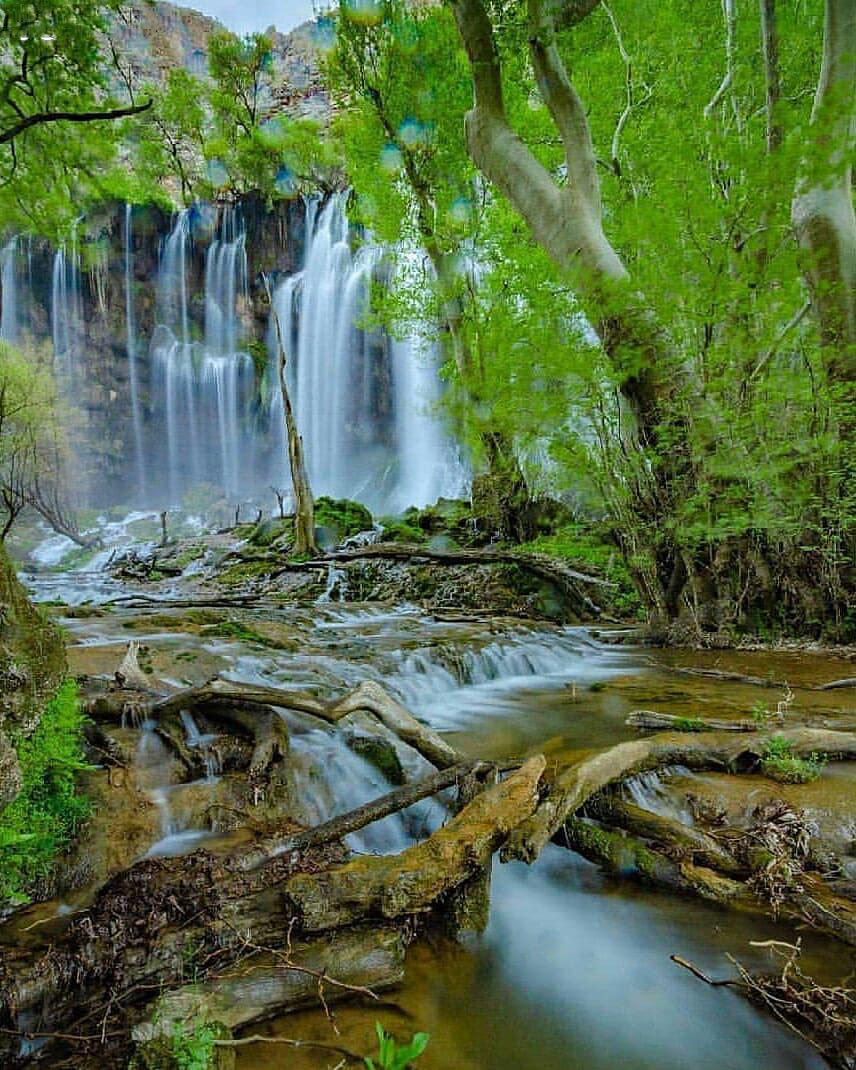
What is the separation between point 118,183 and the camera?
9.75 meters

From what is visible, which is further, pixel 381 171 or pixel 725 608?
pixel 381 171

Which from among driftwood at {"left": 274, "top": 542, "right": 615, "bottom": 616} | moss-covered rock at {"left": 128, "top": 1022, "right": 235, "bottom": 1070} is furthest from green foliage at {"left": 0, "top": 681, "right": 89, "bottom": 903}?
driftwood at {"left": 274, "top": 542, "right": 615, "bottom": 616}

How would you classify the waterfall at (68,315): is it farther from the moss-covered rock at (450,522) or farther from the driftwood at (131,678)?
the driftwood at (131,678)

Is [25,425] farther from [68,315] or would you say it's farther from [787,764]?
[787,764]

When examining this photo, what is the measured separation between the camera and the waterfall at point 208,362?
105 ft

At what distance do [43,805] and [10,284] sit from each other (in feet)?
123

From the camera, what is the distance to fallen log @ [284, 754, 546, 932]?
196 cm

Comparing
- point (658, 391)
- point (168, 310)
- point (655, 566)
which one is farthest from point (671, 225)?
point (168, 310)

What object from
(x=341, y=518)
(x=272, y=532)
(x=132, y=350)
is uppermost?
(x=132, y=350)

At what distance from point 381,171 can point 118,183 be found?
721 centimetres

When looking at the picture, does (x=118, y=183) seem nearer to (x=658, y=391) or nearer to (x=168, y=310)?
(x=658, y=391)

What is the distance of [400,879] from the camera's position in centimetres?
197

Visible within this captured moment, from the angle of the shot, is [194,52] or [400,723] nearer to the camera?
[400,723]

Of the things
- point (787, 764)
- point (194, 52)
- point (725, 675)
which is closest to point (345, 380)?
point (725, 675)
